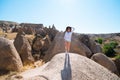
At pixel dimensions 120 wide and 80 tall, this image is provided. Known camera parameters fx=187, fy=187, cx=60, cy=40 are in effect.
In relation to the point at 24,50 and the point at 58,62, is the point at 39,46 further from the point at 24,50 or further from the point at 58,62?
the point at 58,62

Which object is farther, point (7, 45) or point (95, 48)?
point (95, 48)

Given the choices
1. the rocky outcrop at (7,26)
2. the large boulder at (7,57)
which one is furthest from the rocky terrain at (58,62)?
the rocky outcrop at (7,26)

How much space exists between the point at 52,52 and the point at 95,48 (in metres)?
5.34

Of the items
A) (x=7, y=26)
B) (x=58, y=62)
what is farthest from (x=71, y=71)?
(x=7, y=26)

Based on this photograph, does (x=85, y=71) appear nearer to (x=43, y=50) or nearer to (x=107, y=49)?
(x=43, y=50)

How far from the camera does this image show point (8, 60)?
36.0 feet

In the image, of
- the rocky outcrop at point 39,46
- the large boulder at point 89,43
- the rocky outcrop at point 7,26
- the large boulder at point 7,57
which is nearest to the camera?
the large boulder at point 7,57

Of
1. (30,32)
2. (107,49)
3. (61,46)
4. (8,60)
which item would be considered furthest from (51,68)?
(30,32)

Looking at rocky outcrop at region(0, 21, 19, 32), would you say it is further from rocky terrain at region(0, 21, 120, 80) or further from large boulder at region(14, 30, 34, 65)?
large boulder at region(14, 30, 34, 65)

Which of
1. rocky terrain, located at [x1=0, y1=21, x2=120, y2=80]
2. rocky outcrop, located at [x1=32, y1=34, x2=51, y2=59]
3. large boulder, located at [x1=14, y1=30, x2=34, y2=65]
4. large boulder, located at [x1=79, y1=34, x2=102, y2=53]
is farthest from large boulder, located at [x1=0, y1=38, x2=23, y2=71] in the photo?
rocky outcrop, located at [x1=32, y1=34, x2=51, y2=59]

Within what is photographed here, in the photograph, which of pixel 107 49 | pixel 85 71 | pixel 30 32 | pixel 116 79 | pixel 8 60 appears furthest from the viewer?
pixel 30 32

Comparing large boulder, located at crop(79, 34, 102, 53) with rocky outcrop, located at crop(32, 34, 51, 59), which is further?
rocky outcrop, located at crop(32, 34, 51, 59)

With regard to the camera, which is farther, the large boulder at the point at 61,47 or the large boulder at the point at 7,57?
the large boulder at the point at 61,47

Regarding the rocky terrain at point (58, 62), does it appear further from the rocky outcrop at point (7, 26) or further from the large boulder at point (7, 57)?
the rocky outcrop at point (7, 26)
